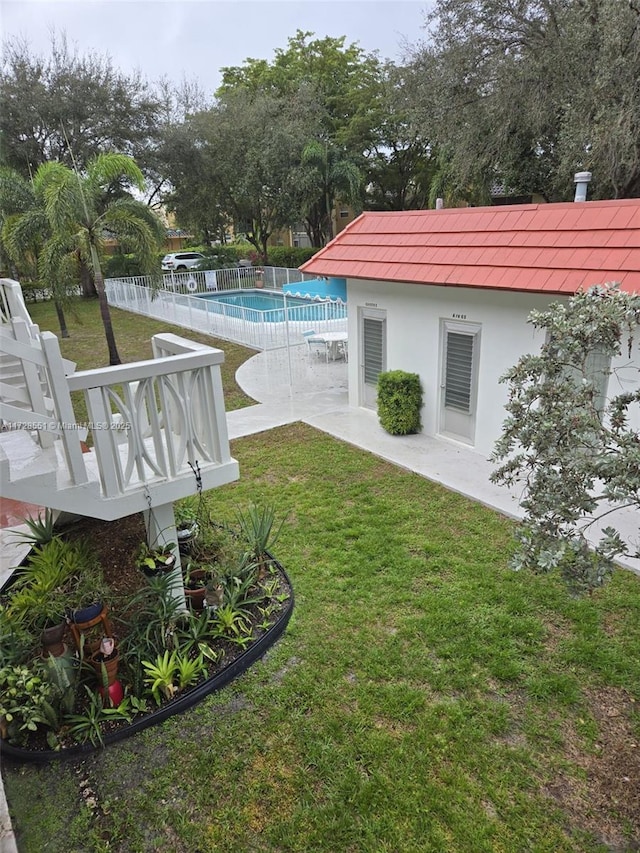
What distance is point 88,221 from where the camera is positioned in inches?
490

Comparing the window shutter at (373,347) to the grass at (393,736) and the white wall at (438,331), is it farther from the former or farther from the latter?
the grass at (393,736)

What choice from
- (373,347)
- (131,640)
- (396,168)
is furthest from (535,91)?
(131,640)

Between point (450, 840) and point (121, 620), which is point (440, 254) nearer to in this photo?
point (121, 620)

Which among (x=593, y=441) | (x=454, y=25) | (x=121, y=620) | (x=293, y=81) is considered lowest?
(x=121, y=620)

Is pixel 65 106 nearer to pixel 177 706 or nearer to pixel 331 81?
pixel 331 81

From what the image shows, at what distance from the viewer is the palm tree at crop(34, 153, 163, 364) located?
38.0 ft

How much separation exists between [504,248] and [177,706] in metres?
6.29

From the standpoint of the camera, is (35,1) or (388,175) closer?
(35,1)

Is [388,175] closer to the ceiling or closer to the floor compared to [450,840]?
closer to the ceiling

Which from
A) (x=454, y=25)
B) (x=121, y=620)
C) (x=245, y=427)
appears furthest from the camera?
(x=454, y=25)

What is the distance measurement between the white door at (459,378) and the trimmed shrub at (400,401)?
0.44 m

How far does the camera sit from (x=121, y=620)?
372 cm

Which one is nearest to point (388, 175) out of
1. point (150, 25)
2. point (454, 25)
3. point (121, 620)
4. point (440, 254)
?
point (454, 25)

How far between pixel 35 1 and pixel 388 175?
1181 inches
